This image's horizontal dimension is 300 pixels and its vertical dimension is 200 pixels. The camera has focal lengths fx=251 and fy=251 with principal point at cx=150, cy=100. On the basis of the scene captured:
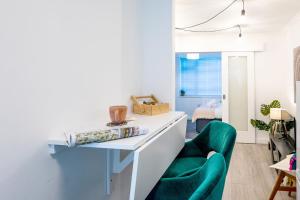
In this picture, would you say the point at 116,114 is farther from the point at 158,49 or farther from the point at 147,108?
the point at 158,49

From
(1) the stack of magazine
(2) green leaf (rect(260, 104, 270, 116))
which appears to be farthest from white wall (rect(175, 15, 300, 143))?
(1) the stack of magazine

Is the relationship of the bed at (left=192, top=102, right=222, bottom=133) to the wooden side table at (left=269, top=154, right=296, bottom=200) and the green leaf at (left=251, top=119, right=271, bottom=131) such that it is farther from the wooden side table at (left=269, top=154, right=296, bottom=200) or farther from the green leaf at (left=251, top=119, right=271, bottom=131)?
the wooden side table at (left=269, top=154, right=296, bottom=200)

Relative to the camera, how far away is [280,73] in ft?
17.8

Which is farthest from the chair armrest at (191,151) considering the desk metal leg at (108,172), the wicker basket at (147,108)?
the desk metal leg at (108,172)

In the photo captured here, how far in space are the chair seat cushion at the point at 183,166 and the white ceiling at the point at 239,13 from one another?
2.27 meters

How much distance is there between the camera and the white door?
557 cm

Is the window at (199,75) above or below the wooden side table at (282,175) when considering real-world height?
above

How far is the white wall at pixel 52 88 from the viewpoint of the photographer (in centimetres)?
88

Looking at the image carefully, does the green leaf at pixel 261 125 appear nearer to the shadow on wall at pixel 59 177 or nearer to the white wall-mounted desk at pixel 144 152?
the white wall-mounted desk at pixel 144 152

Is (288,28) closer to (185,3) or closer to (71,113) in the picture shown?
(185,3)

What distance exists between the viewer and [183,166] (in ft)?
6.04

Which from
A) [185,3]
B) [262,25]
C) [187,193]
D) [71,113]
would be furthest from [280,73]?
[71,113]

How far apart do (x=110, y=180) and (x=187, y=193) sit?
59 cm

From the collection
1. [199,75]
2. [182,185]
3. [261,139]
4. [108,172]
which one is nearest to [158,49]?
[108,172]
